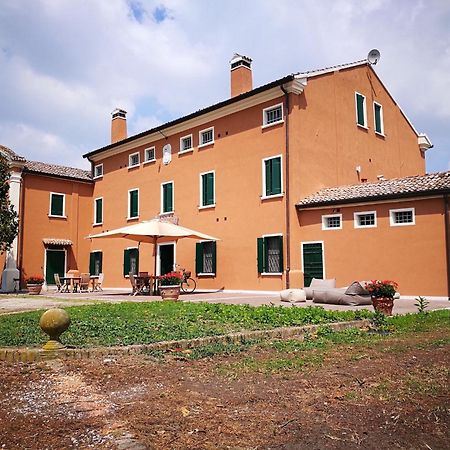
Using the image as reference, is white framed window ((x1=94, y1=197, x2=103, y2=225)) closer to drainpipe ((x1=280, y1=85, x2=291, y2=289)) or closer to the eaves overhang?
the eaves overhang

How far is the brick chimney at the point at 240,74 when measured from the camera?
2220 cm

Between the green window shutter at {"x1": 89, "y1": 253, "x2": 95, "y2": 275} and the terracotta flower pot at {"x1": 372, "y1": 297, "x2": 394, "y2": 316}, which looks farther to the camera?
the green window shutter at {"x1": 89, "y1": 253, "x2": 95, "y2": 275}

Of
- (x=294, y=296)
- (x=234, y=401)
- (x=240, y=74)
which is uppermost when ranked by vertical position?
(x=240, y=74)

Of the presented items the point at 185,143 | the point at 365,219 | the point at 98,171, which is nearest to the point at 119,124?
the point at 98,171

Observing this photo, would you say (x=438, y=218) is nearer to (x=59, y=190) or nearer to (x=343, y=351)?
(x=343, y=351)

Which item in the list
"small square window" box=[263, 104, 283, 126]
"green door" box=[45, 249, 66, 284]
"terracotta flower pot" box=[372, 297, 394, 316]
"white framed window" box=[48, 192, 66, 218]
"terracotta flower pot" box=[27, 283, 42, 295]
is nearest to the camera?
"terracotta flower pot" box=[372, 297, 394, 316]

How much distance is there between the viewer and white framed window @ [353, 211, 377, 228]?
1664 cm

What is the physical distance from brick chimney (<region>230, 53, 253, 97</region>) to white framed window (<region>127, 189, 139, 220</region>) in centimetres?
770

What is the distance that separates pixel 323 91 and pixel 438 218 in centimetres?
775

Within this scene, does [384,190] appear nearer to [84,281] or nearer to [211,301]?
[211,301]

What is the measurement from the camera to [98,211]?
2877 cm

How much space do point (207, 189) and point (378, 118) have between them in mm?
8820

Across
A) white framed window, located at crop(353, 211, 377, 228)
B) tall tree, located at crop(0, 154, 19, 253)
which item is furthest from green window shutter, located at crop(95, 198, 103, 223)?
white framed window, located at crop(353, 211, 377, 228)

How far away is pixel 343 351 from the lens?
621 centimetres
